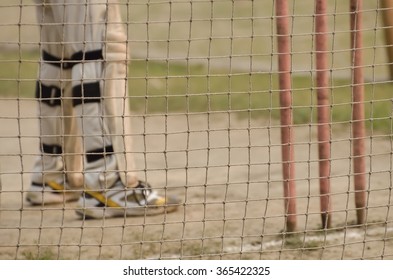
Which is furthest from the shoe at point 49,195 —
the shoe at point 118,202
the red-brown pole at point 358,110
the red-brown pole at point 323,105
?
the red-brown pole at point 358,110

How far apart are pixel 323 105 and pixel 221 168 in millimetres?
1641

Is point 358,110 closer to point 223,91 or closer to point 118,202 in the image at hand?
point 118,202

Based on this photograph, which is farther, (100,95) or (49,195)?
(49,195)

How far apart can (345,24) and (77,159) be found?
18.5 feet

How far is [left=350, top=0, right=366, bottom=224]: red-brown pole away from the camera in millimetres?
4723

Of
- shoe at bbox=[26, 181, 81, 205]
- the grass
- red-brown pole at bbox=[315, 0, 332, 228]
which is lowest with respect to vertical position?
shoe at bbox=[26, 181, 81, 205]

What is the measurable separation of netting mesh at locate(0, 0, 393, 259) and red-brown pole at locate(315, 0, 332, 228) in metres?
0.05

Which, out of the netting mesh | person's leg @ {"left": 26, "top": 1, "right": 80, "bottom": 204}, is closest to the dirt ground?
the netting mesh

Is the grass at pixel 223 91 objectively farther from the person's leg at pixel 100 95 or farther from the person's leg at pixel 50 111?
the person's leg at pixel 100 95

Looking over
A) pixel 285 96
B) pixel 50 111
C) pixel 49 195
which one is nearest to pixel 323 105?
pixel 285 96

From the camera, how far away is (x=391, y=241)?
15.4 feet

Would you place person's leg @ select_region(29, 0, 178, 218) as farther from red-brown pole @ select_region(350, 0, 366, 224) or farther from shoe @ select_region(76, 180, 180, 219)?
red-brown pole @ select_region(350, 0, 366, 224)

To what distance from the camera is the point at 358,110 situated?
4.85m

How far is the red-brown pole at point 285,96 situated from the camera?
15.2ft
